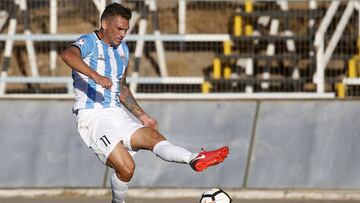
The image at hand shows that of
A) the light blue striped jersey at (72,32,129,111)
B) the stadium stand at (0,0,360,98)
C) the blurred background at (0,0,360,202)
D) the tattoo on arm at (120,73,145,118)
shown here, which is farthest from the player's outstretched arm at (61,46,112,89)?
the stadium stand at (0,0,360,98)

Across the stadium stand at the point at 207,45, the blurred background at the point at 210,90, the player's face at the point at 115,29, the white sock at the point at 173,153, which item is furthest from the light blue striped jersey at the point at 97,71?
the stadium stand at the point at 207,45

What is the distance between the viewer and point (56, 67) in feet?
50.5

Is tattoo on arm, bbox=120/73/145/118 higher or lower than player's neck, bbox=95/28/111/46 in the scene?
lower

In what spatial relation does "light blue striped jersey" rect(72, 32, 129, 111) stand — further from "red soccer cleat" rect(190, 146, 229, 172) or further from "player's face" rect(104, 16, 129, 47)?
"red soccer cleat" rect(190, 146, 229, 172)

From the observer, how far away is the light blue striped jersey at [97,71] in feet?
32.8

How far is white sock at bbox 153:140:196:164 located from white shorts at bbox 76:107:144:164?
13.4 inches

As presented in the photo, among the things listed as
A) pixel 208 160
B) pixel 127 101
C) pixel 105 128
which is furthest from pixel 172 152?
pixel 127 101

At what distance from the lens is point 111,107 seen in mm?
10070

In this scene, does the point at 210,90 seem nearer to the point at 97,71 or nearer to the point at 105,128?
the point at 97,71

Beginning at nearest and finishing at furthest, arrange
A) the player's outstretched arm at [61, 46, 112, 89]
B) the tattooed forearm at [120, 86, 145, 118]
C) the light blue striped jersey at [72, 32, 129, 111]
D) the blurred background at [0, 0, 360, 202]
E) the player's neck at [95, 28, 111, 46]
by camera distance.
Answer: the player's outstretched arm at [61, 46, 112, 89], the light blue striped jersey at [72, 32, 129, 111], the player's neck at [95, 28, 111, 46], the tattooed forearm at [120, 86, 145, 118], the blurred background at [0, 0, 360, 202]

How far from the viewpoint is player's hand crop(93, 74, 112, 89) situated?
9109 millimetres

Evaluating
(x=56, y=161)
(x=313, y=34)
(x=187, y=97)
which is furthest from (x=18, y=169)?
(x=313, y=34)

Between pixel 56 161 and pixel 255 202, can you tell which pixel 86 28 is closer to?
pixel 56 161

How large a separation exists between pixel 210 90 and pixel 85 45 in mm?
5217
